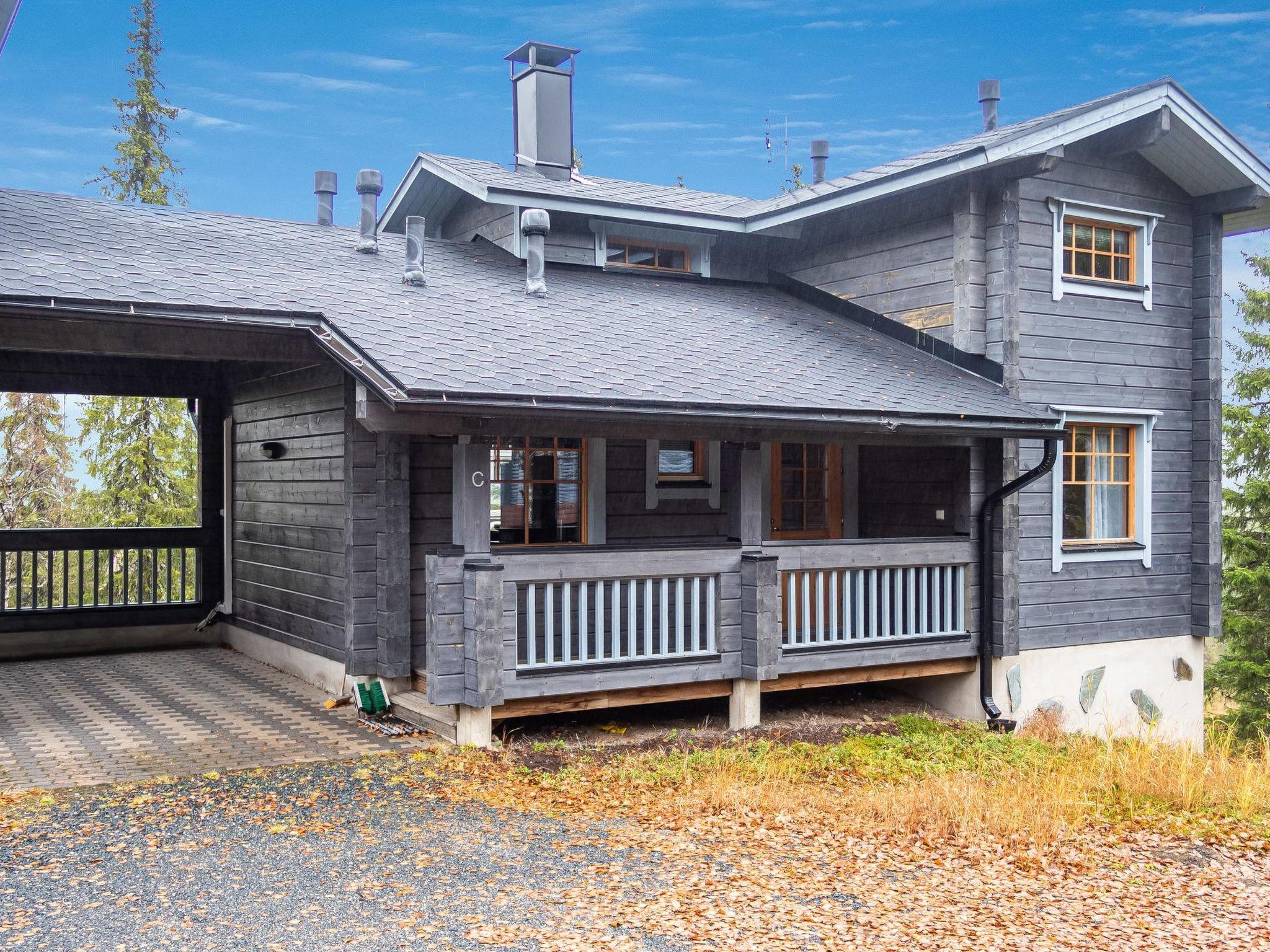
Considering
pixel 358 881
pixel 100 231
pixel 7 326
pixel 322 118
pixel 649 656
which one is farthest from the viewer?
pixel 322 118

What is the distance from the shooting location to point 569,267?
11.8m

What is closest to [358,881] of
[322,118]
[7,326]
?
[7,326]

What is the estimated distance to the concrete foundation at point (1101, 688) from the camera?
1032 cm

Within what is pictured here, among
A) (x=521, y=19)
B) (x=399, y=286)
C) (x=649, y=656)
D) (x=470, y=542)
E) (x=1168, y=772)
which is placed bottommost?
(x=1168, y=772)

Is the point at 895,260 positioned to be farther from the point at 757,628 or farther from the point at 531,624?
the point at 531,624

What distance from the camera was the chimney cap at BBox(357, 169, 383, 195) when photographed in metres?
10.6

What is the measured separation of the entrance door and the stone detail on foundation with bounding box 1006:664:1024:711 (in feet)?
7.16

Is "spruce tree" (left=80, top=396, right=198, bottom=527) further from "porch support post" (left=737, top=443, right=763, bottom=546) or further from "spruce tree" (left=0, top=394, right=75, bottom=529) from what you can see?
"porch support post" (left=737, top=443, right=763, bottom=546)

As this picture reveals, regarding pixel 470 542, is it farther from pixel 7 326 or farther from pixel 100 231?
pixel 100 231

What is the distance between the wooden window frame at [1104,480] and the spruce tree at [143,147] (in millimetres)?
19995

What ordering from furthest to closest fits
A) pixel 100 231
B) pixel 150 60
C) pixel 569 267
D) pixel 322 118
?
pixel 322 118
pixel 150 60
pixel 569 267
pixel 100 231

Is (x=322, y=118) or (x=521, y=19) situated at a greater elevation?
(x=521, y=19)

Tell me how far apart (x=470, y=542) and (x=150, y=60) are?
22.3m

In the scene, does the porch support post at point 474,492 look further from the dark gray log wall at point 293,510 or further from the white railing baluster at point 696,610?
the dark gray log wall at point 293,510
